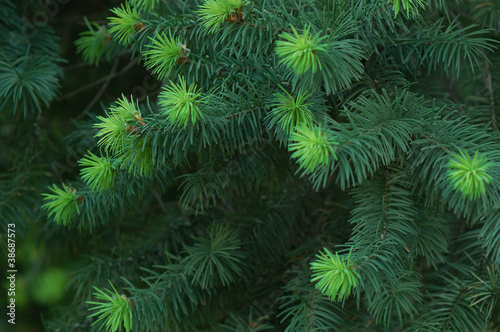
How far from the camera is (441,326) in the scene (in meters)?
0.57

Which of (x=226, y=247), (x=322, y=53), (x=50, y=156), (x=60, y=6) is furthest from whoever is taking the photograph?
(x=60, y=6)

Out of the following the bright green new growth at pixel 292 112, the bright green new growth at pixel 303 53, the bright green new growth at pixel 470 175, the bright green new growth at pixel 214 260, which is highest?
the bright green new growth at pixel 303 53

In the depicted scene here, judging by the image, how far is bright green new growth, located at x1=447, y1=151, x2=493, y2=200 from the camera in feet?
1.35

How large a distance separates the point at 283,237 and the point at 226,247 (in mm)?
134

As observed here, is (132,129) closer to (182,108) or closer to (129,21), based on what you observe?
(182,108)

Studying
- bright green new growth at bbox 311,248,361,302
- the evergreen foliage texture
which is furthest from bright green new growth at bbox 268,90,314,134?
bright green new growth at bbox 311,248,361,302

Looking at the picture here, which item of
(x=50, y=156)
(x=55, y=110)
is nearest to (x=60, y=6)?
(x=55, y=110)

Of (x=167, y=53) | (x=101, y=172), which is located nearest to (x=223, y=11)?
(x=167, y=53)

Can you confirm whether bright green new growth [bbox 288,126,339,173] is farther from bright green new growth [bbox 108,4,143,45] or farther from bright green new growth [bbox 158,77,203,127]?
bright green new growth [bbox 108,4,143,45]

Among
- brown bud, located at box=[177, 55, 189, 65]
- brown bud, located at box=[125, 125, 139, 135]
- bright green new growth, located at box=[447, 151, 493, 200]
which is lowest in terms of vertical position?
bright green new growth, located at box=[447, 151, 493, 200]

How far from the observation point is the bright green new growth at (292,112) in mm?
465

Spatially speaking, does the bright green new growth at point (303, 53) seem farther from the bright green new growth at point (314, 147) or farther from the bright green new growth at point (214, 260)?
the bright green new growth at point (214, 260)

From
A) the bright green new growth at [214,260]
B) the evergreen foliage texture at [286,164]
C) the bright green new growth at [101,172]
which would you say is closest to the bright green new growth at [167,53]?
the evergreen foliage texture at [286,164]

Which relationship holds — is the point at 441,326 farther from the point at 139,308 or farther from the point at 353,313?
the point at 139,308
